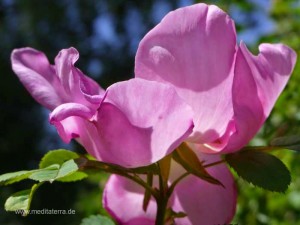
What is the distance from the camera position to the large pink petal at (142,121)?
35 cm

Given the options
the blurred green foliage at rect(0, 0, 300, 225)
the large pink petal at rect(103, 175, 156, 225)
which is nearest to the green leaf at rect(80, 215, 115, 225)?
the large pink petal at rect(103, 175, 156, 225)

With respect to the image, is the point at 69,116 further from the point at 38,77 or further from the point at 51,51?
the point at 51,51

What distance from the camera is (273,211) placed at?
41.9 inches

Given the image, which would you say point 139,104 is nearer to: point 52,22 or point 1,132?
point 1,132

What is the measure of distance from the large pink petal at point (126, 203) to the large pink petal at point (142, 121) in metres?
0.08

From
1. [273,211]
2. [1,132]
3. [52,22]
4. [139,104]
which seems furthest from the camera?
[52,22]

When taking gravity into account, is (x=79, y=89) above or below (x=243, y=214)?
above

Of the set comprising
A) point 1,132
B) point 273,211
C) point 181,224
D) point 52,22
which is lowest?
point 1,132

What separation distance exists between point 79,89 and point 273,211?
77 centimetres

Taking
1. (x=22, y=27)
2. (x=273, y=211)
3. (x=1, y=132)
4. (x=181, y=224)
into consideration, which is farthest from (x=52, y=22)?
(x=181, y=224)

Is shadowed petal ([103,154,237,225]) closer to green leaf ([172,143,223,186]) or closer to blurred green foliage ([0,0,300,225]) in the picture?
green leaf ([172,143,223,186])

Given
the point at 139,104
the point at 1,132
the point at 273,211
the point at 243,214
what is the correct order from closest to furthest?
the point at 139,104, the point at 243,214, the point at 273,211, the point at 1,132

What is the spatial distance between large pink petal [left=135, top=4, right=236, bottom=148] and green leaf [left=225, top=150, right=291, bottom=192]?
0.04 metres

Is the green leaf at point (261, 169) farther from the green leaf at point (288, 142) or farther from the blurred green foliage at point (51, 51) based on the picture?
the blurred green foliage at point (51, 51)
